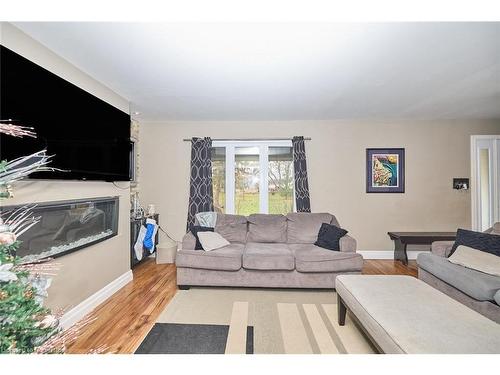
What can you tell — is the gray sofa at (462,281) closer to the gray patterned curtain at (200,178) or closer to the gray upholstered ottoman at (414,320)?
the gray upholstered ottoman at (414,320)

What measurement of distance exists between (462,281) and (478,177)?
127 inches

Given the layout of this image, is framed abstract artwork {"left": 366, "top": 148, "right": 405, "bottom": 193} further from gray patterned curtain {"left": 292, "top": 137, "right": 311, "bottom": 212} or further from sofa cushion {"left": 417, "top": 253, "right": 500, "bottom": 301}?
sofa cushion {"left": 417, "top": 253, "right": 500, "bottom": 301}

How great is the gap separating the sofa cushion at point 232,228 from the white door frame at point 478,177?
4179 mm

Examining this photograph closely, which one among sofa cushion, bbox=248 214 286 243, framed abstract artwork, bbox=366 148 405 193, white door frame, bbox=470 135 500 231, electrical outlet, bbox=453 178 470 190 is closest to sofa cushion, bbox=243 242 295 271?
sofa cushion, bbox=248 214 286 243

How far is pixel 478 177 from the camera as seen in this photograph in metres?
4.35

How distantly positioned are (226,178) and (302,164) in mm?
1444

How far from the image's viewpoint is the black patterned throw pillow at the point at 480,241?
2.41 meters

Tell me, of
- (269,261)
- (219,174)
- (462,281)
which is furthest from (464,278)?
(219,174)

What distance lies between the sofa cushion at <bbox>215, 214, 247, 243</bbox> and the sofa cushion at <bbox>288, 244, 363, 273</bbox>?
0.97 m

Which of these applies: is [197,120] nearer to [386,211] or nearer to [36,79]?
[36,79]

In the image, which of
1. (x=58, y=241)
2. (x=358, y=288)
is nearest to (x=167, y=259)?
(x=58, y=241)

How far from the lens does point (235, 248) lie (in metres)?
3.30

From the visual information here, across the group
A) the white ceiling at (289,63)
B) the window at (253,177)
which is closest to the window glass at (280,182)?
the window at (253,177)

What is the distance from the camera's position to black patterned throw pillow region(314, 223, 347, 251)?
10.6ft
